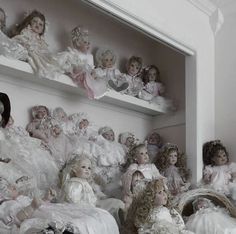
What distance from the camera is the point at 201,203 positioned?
2268 mm

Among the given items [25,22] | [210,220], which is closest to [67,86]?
[25,22]

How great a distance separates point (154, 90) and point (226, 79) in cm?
41

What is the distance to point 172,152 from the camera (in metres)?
2.49

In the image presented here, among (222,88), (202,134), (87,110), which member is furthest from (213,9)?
(87,110)

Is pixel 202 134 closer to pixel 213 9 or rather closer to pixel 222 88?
pixel 222 88

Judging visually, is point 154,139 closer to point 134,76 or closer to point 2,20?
point 134,76

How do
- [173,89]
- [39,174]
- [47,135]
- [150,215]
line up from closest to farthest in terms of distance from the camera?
[150,215] < [39,174] < [47,135] < [173,89]

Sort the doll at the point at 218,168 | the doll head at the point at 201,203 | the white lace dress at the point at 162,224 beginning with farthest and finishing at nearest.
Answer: the doll at the point at 218,168
the doll head at the point at 201,203
the white lace dress at the point at 162,224

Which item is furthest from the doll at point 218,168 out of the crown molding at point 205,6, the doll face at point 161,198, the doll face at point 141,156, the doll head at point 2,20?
the doll head at point 2,20

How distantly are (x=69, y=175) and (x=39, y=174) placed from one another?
0.42 feet

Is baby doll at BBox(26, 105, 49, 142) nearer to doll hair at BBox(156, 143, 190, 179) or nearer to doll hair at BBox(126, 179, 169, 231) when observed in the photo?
doll hair at BBox(126, 179, 169, 231)

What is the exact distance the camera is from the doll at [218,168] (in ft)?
8.09

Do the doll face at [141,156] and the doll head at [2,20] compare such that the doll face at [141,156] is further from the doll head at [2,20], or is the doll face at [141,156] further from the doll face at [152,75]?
the doll head at [2,20]

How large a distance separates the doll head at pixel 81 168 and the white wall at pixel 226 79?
3.46 feet
